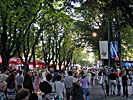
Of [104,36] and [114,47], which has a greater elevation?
[104,36]

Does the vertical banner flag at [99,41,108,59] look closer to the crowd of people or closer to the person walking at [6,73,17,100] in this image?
the crowd of people

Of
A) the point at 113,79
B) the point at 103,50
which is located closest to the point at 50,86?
the point at 103,50

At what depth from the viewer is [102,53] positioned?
70.5 feet

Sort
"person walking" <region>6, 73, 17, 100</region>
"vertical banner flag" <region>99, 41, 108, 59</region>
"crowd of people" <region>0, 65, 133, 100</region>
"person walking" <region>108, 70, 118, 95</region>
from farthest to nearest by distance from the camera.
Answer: "person walking" <region>108, 70, 118, 95</region>, "vertical banner flag" <region>99, 41, 108, 59</region>, "person walking" <region>6, 73, 17, 100</region>, "crowd of people" <region>0, 65, 133, 100</region>

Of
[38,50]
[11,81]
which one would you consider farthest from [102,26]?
[11,81]

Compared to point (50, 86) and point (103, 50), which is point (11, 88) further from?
point (103, 50)

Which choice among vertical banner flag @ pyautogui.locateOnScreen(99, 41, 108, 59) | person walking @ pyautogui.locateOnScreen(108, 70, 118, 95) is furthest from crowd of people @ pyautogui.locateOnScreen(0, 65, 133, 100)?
vertical banner flag @ pyautogui.locateOnScreen(99, 41, 108, 59)

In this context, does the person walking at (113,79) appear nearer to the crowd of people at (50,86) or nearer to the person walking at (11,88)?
the crowd of people at (50,86)

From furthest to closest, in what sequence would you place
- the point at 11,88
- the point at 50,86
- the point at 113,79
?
the point at 113,79 < the point at 11,88 < the point at 50,86

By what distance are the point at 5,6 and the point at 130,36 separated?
42744 millimetres

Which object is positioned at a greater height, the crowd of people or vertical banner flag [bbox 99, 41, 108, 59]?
vertical banner flag [bbox 99, 41, 108, 59]

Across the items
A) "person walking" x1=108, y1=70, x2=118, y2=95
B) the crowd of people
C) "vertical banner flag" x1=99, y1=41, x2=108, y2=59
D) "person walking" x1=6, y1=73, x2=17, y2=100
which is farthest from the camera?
"person walking" x1=108, y1=70, x2=118, y2=95

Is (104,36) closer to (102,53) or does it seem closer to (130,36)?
(130,36)

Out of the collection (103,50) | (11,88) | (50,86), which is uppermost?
(103,50)
